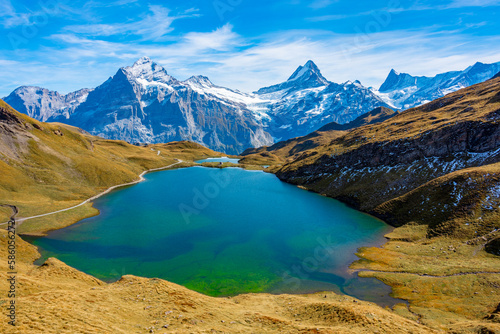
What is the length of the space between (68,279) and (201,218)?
2218 inches

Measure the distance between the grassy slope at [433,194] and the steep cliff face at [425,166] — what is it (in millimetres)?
370

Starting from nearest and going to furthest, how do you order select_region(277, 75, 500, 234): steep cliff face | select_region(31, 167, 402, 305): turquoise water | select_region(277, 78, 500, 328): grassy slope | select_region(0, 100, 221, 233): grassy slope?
select_region(277, 78, 500, 328): grassy slope
select_region(31, 167, 402, 305): turquoise water
select_region(277, 75, 500, 234): steep cliff face
select_region(0, 100, 221, 233): grassy slope

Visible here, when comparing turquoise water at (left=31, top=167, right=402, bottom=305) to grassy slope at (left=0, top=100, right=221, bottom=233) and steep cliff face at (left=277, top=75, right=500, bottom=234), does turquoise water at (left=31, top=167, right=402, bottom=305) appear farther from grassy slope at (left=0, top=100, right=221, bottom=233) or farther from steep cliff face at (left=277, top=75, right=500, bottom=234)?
steep cliff face at (left=277, top=75, right=500, bottom=234)

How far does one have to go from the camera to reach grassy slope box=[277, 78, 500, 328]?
51125mm

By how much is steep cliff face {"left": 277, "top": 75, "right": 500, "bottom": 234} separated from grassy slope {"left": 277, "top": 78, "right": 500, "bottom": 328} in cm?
37

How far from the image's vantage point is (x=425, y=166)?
116188mm

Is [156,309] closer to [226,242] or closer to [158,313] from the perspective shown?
[158,313]

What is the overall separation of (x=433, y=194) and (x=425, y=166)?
30.5 meters

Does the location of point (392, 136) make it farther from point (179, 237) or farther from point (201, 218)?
point (179, 237)

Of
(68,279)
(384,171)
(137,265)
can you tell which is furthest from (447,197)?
(68,279)

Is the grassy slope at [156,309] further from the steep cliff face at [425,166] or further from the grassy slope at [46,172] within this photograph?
the steep cliff face at [425,166]

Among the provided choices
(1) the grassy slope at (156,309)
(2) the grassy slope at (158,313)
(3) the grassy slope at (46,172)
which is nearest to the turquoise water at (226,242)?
(1) the grassy slope at (156,309)

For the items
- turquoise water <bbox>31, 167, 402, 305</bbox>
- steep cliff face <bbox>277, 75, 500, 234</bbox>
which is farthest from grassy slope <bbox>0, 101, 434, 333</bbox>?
steep cliff face <bbox>277, 75, 500, 234</bbox>

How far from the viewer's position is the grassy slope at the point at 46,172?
9844 cm
